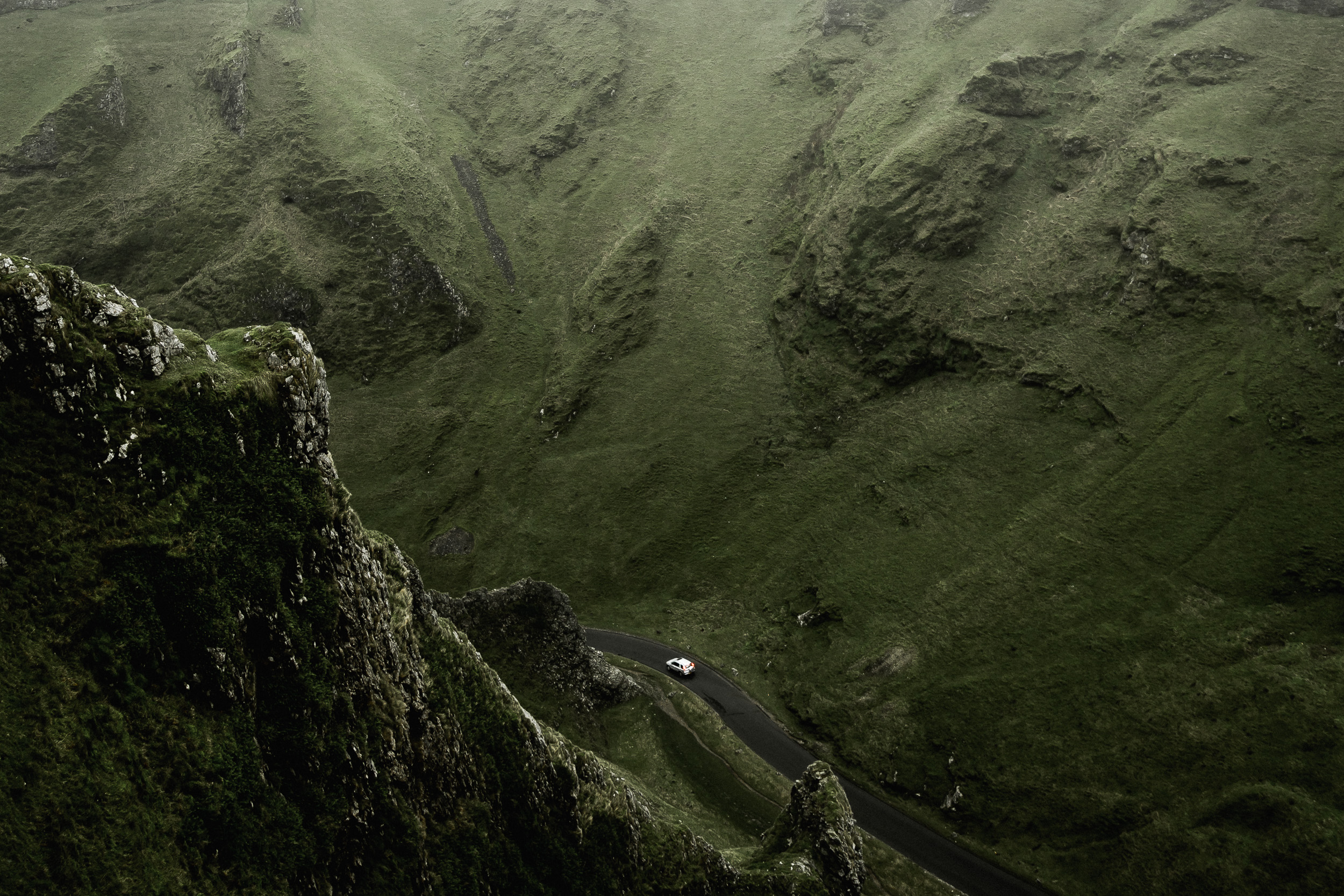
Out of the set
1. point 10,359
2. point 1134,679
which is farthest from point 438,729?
point 1134,679

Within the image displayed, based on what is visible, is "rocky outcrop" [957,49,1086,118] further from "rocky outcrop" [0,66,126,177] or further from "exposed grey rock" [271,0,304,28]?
"rocky outcrop" [0,66,126,177]

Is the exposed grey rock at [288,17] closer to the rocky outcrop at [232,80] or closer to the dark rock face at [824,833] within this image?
the rocky outcrop at [232,80]

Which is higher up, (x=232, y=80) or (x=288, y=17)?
(x=288, y=17)

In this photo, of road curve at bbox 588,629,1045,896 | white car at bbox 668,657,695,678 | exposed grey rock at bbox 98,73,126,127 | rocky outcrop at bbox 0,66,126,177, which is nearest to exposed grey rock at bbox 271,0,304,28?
exposed grey rock at bbox 98,73,126,127

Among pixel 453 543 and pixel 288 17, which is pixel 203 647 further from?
pixel 288 17

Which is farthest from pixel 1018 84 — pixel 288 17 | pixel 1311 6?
pixel 288 17

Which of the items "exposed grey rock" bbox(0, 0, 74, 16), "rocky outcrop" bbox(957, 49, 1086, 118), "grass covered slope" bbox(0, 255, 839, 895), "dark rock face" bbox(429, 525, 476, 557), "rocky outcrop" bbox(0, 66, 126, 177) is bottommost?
"dark rock face" bbox(429, 525, 476, 557)

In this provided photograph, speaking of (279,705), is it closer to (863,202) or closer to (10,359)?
(10,359)
